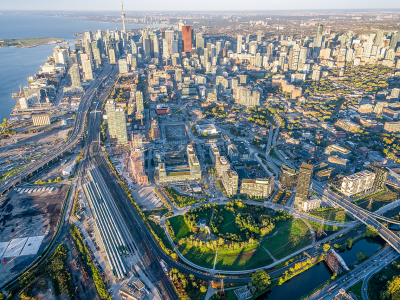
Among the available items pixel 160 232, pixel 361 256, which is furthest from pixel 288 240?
pixel 160 232

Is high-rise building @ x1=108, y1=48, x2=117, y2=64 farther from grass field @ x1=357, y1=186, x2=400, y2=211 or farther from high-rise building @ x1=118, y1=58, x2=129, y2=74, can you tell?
grass field @ x1=357, y1=186, x2=400, y2=211

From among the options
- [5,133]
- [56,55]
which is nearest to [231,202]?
[5,133]

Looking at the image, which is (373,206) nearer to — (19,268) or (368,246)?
(368,246)

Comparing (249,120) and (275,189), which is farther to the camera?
(249,120)

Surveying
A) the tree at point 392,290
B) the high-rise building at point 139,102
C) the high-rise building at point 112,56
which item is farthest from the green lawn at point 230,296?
the high-rise building at point 112,56

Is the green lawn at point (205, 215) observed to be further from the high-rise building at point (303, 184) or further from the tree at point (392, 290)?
the tree at point (392, 290)

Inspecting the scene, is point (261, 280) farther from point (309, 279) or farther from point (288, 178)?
point (288, 178)
